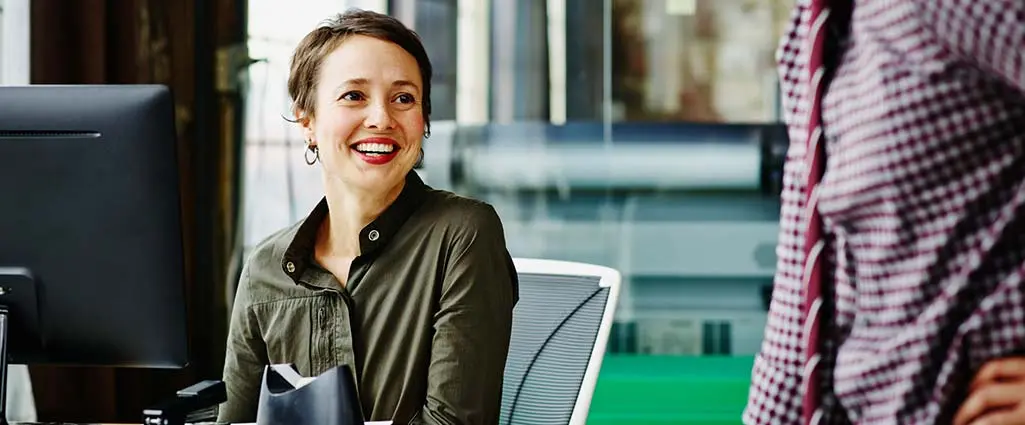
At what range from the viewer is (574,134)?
3.90 metres

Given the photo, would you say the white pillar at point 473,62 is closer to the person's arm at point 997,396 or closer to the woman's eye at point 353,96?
the woman's eye at point 353,96

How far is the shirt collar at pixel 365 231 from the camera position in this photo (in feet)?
5.25

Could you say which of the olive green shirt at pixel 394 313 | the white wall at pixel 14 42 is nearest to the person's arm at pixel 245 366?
the olive green shirt at pixel 394 313

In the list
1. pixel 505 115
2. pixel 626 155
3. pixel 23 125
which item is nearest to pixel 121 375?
pixel 505 115

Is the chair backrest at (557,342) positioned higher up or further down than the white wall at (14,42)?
further down

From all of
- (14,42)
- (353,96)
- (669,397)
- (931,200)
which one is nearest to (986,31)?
(931,200)

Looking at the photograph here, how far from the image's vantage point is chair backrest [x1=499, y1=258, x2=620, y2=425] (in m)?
1.74

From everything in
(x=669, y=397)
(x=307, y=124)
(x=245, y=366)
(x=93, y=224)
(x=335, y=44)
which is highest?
(x=335, y=44)

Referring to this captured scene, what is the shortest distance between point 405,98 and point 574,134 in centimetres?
229

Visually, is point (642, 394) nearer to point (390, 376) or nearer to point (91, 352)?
point (390, 376)

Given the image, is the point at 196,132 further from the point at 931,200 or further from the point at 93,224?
the point at 931,200

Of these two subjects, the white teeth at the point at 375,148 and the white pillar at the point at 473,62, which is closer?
the white teeth at the point at 375,148

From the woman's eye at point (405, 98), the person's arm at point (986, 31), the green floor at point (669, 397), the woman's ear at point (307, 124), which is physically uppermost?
the person's arm at point (986, 31)

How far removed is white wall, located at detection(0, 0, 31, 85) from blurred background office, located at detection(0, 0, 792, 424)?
0.41 metres
